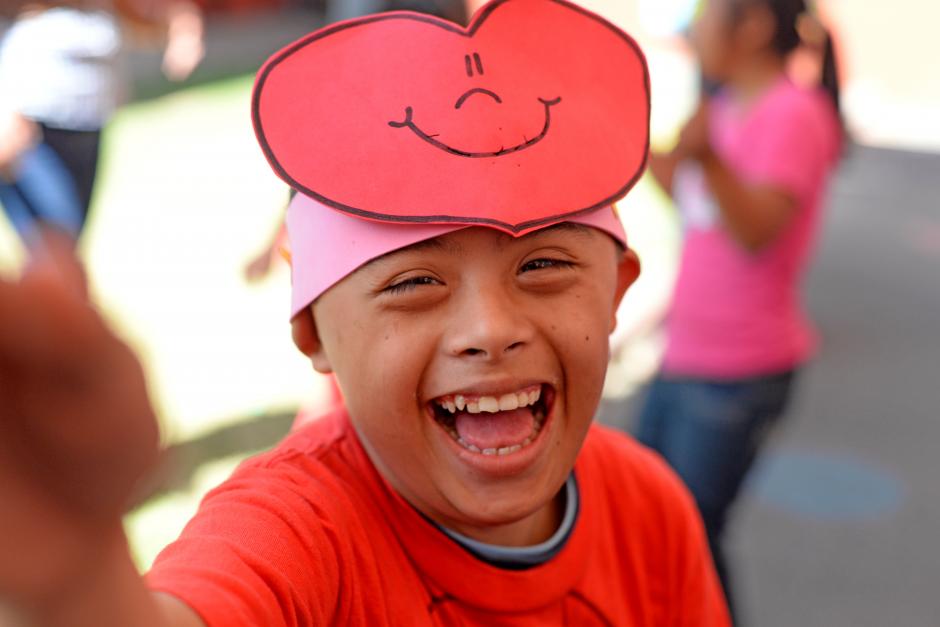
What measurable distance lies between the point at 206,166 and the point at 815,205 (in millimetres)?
6193

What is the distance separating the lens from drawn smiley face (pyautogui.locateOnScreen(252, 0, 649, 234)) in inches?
45.2

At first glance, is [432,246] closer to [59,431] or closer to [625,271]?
[625,271]

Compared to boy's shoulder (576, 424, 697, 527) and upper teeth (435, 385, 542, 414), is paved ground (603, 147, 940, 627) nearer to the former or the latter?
boy's shoulder (576, 424, 697, 527)

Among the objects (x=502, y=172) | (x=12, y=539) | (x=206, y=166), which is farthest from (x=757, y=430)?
(x=206, y=166)

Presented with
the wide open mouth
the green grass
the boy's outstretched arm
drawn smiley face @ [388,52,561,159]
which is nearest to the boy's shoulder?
the wide open mouth

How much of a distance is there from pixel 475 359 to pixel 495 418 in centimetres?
11

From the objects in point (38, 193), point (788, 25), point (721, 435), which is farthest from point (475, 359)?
point (38, 193)

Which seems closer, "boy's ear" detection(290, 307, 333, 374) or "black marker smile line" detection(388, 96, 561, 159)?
"black marker smile line" detection(388, 96, 561, 159)

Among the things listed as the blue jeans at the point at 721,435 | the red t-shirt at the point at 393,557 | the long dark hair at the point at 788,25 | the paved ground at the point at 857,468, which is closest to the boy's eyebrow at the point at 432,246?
the red t-shirt at the point at 393,557

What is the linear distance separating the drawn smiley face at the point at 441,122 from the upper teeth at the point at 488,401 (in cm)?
19

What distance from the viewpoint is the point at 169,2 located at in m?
9.12

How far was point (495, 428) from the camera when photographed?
1222 mm

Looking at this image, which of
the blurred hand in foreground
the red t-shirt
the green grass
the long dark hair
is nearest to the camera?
the blurred hand in foreground

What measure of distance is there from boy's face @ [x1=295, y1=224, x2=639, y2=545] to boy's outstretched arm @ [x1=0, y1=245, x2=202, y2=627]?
1.67 feet
